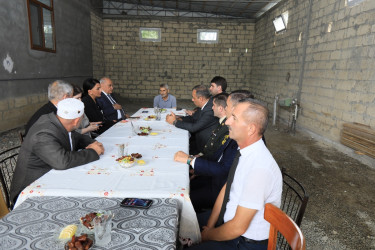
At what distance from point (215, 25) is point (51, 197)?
10948 millimetres

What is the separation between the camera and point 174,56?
36.9ft

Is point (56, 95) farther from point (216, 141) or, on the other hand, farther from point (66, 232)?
point (66, 232)

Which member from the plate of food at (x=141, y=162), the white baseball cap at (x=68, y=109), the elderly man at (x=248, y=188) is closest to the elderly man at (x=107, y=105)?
the white baseball cap at (x=68, y=109)

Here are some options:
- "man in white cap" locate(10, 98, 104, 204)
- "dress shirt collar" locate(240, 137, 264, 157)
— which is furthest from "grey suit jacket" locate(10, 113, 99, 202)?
"dress shirt collar" locate(240, 137, 264, 157)

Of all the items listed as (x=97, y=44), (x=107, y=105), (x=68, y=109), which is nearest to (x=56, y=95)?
(x=68, y=109)

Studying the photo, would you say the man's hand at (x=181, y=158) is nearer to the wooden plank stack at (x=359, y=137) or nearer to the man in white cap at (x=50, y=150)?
the man in white cap at (x=50, y=150)

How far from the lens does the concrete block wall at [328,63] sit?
410cm

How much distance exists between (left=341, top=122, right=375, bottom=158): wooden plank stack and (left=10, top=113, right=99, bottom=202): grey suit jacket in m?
4.08

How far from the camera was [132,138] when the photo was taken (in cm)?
253

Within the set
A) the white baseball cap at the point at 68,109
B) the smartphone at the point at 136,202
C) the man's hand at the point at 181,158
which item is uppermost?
the white baseball cap at the point at 68,109

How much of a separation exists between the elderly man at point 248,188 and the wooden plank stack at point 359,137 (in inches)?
138

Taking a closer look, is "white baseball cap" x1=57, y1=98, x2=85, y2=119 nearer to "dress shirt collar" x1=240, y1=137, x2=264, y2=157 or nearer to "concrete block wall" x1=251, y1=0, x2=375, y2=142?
"dress shirt collar" x1=240, y1=137, x2=264, y2=157

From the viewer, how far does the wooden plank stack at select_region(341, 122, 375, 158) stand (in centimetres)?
382

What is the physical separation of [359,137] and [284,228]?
389 cm
